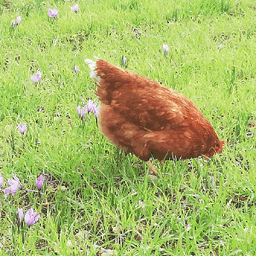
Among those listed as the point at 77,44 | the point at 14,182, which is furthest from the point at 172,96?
the point at 77,44

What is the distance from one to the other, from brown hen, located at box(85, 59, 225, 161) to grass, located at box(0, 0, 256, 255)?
21 cm

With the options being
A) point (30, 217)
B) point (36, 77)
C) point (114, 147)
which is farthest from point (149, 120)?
point (36, 77)

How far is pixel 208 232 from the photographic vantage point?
2.26m

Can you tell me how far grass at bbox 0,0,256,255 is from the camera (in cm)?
229

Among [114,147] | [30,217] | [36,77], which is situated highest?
[36,77]

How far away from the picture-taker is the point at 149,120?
2684 millimetres

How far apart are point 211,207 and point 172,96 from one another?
99 centimetres

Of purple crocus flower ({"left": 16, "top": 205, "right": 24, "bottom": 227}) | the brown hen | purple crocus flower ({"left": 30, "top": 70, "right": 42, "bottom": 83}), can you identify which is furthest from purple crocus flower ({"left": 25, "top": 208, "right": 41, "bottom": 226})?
purple crocus flower ({"left": 30, "top": 70, "right": 42, "bottom": 83})

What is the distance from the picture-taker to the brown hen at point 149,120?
102 inches

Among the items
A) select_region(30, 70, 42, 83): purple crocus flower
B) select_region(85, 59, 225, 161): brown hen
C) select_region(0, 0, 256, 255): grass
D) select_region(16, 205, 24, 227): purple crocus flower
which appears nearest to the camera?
select_region(16, 205, 24, 227): purple crocus flower

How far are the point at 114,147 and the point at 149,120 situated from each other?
58cm

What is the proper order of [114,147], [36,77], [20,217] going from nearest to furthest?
[20,217] → [114,147] → [36,77]

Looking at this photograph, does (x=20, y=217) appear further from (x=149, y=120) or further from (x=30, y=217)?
(x=149, y=120)

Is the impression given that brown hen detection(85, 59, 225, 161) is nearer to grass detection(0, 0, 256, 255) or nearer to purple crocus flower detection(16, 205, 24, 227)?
grass detection(0, 0, 256, 255)
